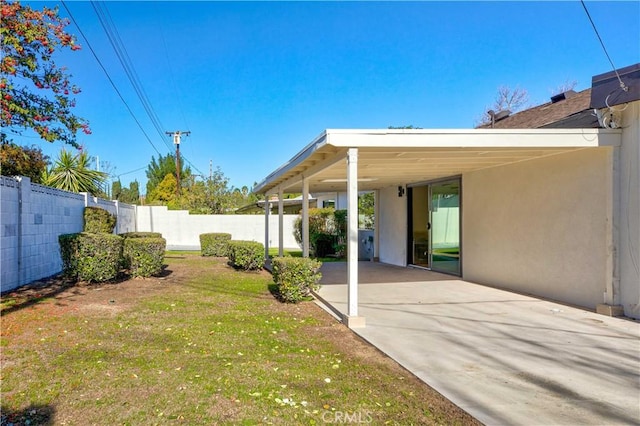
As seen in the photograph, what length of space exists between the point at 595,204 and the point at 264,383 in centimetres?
569

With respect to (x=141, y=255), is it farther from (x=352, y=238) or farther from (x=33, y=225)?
(x=352, y=238)

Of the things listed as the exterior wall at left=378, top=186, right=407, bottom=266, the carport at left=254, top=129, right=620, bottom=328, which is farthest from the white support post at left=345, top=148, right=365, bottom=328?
the exterior wall at left=378, top=186, right=407, bottom=266

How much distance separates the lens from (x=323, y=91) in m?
16.3

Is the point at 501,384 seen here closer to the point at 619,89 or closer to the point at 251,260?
the point at 619,89

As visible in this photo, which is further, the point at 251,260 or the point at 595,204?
the point at 251,260

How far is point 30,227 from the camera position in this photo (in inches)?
312

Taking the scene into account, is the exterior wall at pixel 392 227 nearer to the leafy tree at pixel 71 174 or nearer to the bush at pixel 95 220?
the bush at pixel 95 220

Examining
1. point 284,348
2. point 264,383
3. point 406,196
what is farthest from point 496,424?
point 406,196

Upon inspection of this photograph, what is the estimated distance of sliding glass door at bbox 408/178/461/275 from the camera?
10031 mm

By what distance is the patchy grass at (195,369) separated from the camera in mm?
2891

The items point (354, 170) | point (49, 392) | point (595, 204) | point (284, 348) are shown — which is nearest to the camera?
point (49, 392)

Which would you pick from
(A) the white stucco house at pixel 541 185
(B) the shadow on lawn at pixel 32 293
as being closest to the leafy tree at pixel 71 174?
(B) the shadow on lawn at pixel 32 293

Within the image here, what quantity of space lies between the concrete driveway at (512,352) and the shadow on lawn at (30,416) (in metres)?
2.97

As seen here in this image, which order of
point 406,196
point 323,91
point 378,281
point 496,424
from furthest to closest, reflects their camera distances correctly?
point 323,91, point 406,196, point 378,281, point 496,424
